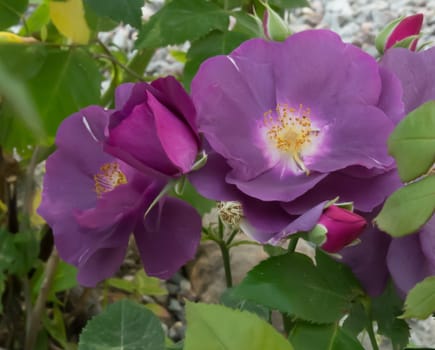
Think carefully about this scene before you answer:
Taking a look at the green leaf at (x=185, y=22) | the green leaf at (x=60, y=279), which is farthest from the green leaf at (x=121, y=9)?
the green leaf at (x=60, y=279)

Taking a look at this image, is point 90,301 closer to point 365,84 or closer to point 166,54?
point 365,84

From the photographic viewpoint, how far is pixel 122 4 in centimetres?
56

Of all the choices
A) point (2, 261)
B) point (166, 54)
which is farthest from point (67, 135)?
point (166, 54)

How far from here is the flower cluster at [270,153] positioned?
0.37 meters

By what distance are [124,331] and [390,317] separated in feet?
0.50

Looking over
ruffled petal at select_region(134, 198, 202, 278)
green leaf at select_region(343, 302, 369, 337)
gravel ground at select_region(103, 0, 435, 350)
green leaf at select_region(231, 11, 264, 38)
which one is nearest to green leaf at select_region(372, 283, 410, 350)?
green leaf at select_region(343, 302, 369, 337)

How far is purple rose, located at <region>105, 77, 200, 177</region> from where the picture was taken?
0.37 m

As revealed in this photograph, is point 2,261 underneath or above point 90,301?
above

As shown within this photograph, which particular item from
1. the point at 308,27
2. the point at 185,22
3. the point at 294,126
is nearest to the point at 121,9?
the point at 185,22

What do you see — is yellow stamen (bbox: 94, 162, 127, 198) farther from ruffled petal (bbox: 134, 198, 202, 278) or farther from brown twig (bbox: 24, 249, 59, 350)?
brown twig (bbox: 24, 249, 59, 350)

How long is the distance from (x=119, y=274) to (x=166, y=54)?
798 millimetres

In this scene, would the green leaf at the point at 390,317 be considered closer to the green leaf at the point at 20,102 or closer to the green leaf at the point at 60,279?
the green leaf at the point at 20,102

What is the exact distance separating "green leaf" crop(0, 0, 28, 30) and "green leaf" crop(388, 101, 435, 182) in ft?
1.62

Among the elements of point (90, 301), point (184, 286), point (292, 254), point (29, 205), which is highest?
point (292, 254)
